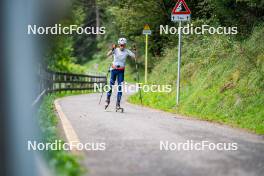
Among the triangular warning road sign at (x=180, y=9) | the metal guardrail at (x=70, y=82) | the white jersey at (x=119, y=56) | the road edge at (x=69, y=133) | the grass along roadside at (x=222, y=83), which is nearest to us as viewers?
the road edge at (x=69, y=133)

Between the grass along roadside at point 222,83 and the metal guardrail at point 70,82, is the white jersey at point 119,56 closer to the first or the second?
the grass along roadside at point 222,83

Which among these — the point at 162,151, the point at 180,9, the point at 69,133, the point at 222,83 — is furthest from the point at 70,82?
the point at 162,151

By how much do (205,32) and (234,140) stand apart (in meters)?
9.72

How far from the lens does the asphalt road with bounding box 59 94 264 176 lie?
566cm

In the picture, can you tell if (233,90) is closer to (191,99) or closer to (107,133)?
(191,99)

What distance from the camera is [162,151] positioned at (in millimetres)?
6766

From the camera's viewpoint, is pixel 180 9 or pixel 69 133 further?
pixel 180 9

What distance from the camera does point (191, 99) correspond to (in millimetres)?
13352

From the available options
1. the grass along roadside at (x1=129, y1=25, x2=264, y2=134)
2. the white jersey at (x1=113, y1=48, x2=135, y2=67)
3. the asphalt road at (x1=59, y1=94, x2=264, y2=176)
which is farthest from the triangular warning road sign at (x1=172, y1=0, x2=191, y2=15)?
the asphalt road at (x1=59, y1=94, x2=264, y2=176)

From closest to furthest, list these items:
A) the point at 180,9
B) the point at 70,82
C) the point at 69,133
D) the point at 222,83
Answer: the point at 69,133 < the point at 222,83 < the point at 180,9 < the point at 70,82

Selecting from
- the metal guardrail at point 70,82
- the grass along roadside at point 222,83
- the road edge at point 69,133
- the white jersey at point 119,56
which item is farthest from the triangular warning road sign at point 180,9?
the metal guardrail at point 70,82

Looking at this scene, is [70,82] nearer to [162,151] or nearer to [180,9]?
[180,9]

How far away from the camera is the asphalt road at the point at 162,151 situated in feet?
18.6

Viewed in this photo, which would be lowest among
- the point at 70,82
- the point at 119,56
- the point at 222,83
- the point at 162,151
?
the point at 162,151
